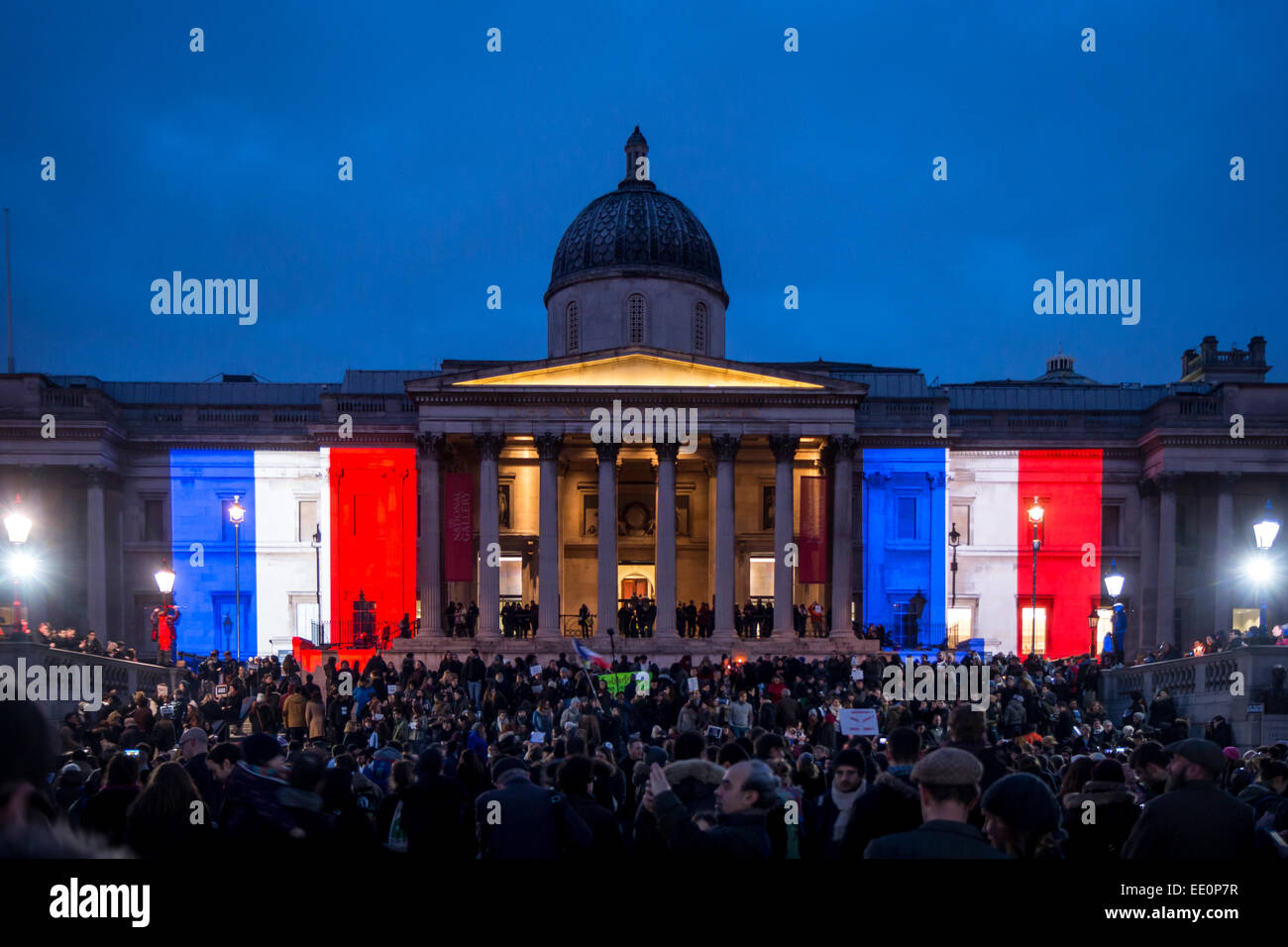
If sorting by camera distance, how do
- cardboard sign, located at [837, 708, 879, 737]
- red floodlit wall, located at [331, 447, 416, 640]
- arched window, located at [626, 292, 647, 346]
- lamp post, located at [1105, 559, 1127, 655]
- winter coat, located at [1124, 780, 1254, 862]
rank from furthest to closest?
arched window, located at [626, 292, 647, 346] → red floodlit wall, located at [331, 447, 416, 640] → lamp post, located at [1105, 559, 1127, 655] → cardboard sign, located at [837, 708, 879, 737] → winter coat, located at [1124, 780, 1254, 862]

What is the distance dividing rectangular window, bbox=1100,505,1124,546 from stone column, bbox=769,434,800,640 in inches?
598

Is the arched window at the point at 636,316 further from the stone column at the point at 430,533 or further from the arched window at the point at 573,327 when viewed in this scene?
the stone column at the point at 430,533

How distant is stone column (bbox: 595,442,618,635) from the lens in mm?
41781

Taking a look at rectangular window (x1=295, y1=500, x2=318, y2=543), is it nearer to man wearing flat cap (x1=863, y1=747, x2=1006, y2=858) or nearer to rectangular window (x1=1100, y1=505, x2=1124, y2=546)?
rectangular window (x1=1100, y1=505, x2=1124, y2=546)

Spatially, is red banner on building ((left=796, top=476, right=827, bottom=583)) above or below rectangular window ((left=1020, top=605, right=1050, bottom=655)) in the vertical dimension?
above

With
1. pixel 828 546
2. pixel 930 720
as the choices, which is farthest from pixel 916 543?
pixel 930 720

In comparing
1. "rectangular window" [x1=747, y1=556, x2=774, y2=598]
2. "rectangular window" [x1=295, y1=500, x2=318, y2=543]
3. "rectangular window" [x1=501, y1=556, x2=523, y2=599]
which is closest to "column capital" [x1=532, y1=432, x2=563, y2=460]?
"rectangular window" [x1=501, y1=556, x2=523, y2=599]

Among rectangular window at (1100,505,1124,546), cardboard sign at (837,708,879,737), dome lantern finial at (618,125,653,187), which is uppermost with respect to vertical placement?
dome lantern finial at (618,125,653,187)

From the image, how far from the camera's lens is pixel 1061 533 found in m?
48.6

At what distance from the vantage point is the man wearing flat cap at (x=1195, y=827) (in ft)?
20.6

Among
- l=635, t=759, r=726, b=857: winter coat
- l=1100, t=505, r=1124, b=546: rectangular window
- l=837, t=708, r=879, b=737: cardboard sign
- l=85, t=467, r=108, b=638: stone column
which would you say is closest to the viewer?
l=635, t=759, r=726, b=857: winter coat

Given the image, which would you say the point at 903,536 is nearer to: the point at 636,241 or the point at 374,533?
the point at 636,241

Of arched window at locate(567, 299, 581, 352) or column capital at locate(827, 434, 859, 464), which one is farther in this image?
arched window at locate(567, 299, 581, 352)
